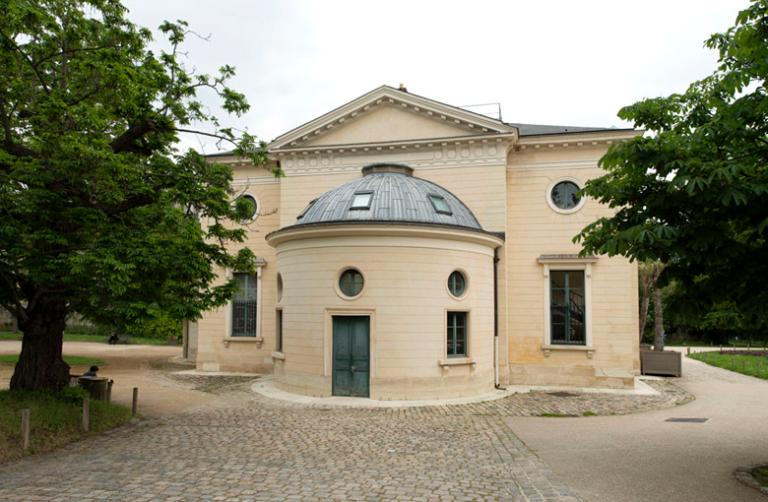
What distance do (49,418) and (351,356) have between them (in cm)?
770

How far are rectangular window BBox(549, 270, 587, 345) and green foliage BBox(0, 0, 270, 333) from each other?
1195cm

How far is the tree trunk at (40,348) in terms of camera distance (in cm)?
1223

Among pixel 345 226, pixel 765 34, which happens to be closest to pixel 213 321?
pixel 345 226

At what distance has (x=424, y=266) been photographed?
1616 cm

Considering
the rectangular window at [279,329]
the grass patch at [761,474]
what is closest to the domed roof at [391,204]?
the rectangular window at [279,329]

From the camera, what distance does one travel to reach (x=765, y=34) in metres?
7.02

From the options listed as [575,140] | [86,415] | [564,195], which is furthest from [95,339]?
[575,140]

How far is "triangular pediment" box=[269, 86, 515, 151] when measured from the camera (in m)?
20.1

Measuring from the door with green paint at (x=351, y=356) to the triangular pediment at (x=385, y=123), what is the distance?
311 inches

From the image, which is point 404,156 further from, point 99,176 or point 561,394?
point 99,176

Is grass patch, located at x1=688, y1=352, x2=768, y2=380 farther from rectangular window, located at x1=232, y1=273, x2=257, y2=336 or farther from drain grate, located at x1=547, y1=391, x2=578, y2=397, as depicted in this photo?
rectangular window, located at x1=232, y1=273, x2=257, y2=336

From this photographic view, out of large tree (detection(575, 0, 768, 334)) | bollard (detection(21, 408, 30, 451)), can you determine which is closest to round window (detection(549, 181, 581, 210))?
large tree (detection(575, 0, 768, 334))

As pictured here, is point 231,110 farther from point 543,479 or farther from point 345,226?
point 543,479

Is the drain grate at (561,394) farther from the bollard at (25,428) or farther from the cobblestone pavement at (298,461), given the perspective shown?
the bollard at (25,428)
